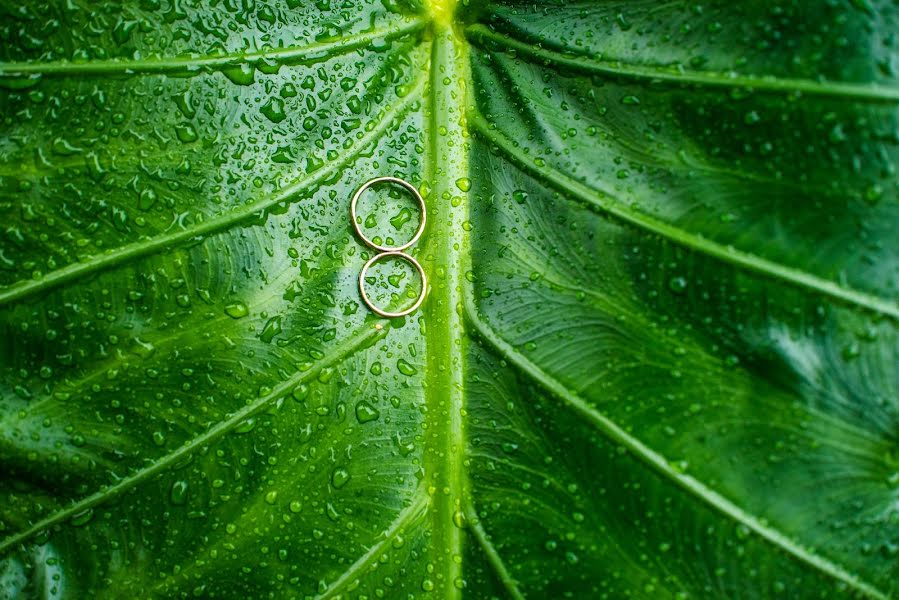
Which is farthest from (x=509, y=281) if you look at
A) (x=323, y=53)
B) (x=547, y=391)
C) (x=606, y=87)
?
(x=323, y=53)

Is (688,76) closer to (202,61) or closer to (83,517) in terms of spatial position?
(202,61)

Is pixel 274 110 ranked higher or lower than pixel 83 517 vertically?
higher

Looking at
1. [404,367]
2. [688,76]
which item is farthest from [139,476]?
[688,76]

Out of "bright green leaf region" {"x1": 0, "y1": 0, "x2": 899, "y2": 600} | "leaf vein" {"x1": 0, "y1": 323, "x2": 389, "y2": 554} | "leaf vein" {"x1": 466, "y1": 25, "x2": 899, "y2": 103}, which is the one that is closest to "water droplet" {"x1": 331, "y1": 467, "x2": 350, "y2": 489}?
"bright green leaf region" {"x1": 0, "y1": 0, "x2": 899, "y2": 600}

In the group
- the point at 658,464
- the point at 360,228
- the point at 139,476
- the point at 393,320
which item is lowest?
the point at 658,464

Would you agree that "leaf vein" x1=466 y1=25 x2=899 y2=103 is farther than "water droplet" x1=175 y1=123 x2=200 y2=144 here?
No

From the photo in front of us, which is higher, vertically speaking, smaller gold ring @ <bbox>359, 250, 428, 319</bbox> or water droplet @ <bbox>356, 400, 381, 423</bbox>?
smaller gold ring @ <bbox>359, 250, 428, 319</bbox>

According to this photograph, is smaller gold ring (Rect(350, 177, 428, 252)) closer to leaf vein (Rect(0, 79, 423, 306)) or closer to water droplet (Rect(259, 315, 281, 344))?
leaf vein (Rect(0, 79, 423, 306))

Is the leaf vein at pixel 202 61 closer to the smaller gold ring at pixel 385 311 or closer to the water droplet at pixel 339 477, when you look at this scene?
the smaller gold ring at pixel 385 311
